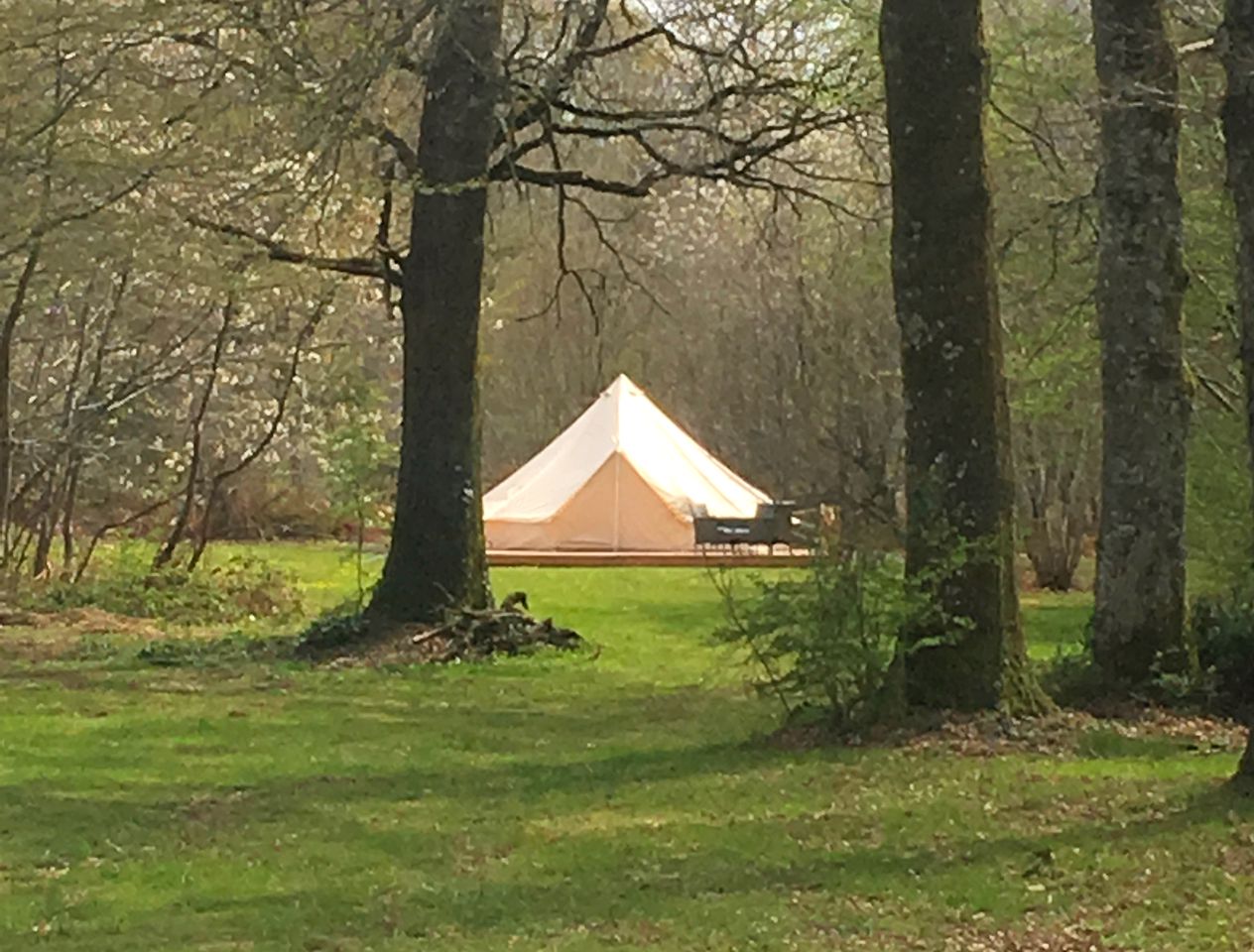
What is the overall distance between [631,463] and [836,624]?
2071 cm

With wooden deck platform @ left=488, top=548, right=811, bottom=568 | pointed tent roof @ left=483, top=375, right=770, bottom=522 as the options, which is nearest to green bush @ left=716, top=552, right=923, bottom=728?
wooden deck platform @ left=488, top=548, right=811, bottom=568

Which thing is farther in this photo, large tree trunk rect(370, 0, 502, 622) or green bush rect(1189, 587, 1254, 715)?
large tree trunk rect(370, 0, 502, 622)

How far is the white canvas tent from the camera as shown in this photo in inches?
1168

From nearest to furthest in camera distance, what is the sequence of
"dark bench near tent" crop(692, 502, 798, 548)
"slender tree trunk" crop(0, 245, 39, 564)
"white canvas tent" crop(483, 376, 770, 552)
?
1. "dark bench near tent" crop(692, 502, 798, 548)
2. "slender tree trunk" crop(0, 245, 39, 564)
3. "white canvas tent" crop(483, 376, 770, 552)

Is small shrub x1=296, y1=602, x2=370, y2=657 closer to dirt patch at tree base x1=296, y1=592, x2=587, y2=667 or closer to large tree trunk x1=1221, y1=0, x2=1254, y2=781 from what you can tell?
dirt patch at tree base x1=296, y1=592, x2=587, y2=667

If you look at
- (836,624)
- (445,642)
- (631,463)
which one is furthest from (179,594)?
(836,624)

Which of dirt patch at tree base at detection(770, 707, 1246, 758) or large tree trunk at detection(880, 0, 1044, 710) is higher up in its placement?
large tree trunk at detection(880, 0, 1044, 710)

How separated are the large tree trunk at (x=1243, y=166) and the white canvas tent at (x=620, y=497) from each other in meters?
22.0

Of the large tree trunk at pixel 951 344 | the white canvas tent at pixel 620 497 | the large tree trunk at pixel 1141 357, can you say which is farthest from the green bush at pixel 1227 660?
the white canvas tent at pixel 620 497

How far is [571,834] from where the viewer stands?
7.28 metres

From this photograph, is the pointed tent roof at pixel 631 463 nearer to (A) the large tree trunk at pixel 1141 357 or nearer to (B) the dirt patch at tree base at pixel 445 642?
(B) the dirt patch at tree base at pixel 445 642

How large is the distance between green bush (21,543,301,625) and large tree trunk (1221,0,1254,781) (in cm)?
1348

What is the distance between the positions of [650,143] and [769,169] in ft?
3.66

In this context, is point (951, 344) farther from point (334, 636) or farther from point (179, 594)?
point (179, 594)
